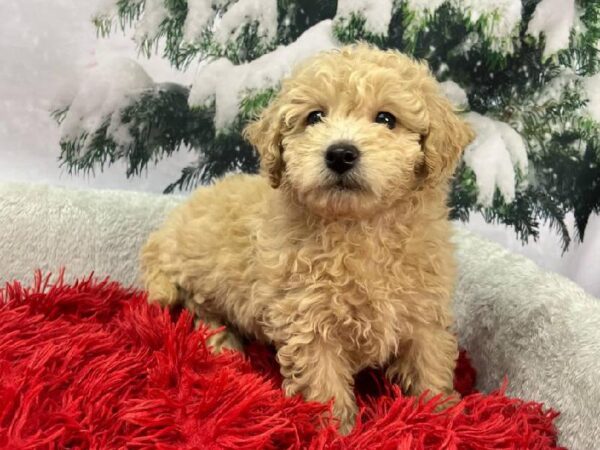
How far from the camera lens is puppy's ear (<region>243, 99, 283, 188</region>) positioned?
2.00 m

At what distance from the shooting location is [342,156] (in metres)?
1.76

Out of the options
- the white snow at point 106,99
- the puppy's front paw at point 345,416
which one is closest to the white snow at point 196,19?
the white snow at point 106,99

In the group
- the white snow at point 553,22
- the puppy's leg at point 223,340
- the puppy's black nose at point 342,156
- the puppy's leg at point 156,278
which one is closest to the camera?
the puppy's black nose at point 342,156

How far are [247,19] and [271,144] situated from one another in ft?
4.72

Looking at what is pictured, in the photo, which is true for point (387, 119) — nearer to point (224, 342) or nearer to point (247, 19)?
point (224, 342)

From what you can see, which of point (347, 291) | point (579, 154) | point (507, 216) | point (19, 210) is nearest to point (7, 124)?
point (19, 210)

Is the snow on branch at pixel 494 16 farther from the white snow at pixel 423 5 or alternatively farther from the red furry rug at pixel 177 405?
the red furry rug at pixel 177 405

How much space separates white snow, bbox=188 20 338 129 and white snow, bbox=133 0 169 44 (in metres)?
0.30

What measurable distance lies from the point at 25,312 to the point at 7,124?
4.34 ft

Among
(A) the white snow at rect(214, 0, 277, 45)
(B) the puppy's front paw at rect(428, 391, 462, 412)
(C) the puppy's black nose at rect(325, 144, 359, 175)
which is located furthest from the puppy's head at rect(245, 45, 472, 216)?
(A) the white snow at rect(214, 0, 277, 45)

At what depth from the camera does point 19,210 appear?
3.07 m

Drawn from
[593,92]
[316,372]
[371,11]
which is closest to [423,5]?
[371,11]

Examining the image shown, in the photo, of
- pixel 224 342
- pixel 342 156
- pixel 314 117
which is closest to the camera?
pixel 342 156

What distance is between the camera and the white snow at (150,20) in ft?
10.6
